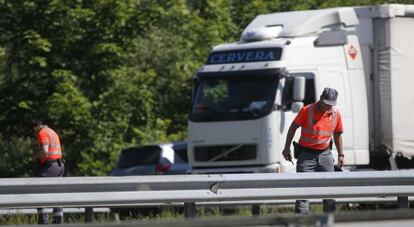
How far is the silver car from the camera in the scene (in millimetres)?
20125

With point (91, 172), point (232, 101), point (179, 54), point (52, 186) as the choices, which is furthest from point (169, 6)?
point (52, 186)

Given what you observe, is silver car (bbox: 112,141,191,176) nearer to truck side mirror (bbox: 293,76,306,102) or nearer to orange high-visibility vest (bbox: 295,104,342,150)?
truck side mirror (bbox: 293,76,306,102)

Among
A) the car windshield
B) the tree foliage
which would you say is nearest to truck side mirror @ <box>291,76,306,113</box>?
the car windshield

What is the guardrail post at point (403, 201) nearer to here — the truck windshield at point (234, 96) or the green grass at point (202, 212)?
the green grass at point (202, 212)

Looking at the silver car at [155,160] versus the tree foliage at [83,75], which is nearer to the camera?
the silver car at [155,160]

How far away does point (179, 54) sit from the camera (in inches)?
1135

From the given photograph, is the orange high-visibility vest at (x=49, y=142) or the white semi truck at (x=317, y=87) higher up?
the white semi truck at (x=317, y=87)

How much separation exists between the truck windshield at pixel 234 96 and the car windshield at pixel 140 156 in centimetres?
218

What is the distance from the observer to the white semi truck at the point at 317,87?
57.9ft

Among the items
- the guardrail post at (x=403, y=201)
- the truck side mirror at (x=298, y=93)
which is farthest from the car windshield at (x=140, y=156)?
the guardrail post at (x=403, y=201)

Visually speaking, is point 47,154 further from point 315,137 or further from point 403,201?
point 403,201

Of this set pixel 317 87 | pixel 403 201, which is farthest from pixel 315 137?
pixel 317 87

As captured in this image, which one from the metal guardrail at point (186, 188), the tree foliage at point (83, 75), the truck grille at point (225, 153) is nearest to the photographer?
the metal guardrail at point (186, 188)

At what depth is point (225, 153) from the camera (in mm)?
18219
